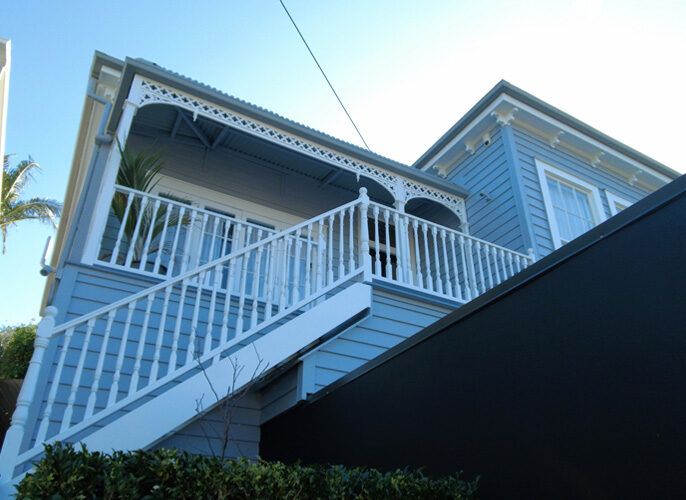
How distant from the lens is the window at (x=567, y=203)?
25.2ft

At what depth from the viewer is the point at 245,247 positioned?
13.8 ft

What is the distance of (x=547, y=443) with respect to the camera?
2195 mm

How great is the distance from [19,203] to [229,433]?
48.3ft

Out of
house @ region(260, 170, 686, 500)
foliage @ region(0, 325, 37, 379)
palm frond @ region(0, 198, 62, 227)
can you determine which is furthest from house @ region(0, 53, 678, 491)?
palm frond @ region(0, 198, 62, 227)

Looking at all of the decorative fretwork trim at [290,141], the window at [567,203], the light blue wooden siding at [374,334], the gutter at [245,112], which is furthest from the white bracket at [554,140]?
the light blue wooden siding at [374,334]

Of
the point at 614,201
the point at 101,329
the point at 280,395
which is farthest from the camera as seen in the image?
the point at 614,201

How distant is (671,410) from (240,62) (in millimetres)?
8633

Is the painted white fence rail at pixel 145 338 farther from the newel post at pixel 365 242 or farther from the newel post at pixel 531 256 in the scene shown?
the newel post at pixel 531 256

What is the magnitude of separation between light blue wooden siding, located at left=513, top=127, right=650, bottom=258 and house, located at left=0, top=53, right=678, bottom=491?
0.04 meters

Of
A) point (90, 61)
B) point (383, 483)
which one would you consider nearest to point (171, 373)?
point (383, 483)

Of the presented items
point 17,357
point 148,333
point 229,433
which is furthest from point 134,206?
point 17,357

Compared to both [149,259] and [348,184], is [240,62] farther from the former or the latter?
[149,259]

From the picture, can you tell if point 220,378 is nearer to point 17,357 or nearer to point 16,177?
point 17,357

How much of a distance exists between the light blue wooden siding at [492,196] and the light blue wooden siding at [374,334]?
8.06ft
